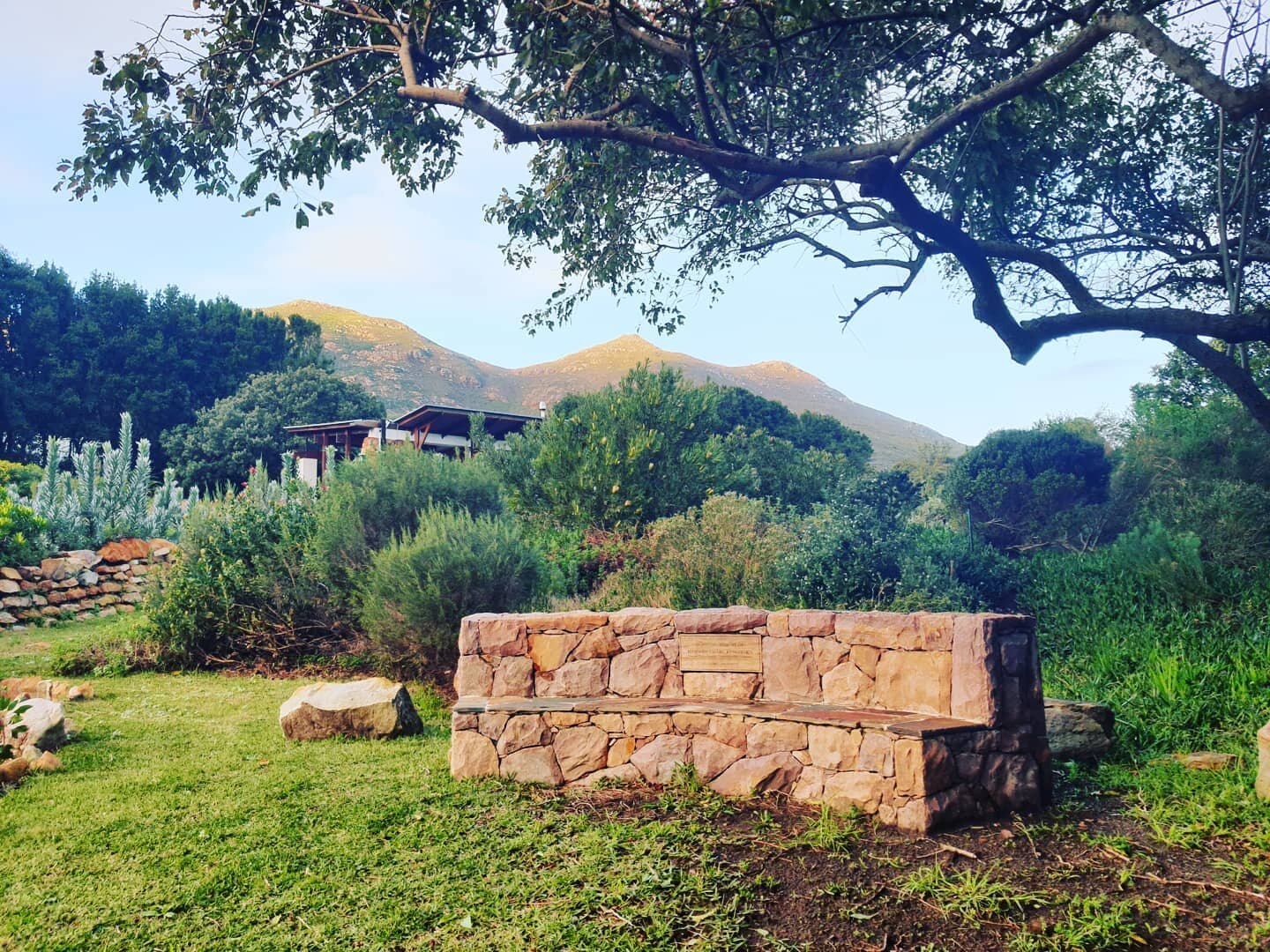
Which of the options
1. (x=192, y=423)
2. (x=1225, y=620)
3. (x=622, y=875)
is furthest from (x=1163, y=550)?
(x=192, y=423)

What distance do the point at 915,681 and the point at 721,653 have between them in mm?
1165

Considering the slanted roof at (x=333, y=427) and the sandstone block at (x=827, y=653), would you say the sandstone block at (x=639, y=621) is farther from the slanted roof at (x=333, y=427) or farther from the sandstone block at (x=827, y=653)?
the slanted roof at (x=333, y=427)

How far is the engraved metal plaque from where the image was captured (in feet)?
17.4

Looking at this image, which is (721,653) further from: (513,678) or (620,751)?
(513,678)

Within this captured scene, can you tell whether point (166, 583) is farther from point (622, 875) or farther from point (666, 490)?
point (622, 875)

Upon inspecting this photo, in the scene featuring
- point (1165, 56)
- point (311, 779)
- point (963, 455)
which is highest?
point (1165, 56)

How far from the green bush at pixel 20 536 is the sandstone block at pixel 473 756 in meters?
9.86

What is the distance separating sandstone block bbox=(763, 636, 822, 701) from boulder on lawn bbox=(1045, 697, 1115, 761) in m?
1.49

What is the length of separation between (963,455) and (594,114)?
10.7 metres

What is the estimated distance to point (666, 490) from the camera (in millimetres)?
13094

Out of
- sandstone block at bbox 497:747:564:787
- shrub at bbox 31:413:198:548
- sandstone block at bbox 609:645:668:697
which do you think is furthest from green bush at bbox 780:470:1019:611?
shrub at bbox 31:413:198:548

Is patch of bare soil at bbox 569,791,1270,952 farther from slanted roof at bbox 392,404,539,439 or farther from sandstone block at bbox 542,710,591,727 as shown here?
slanted roof at bbox 392,404,539,439

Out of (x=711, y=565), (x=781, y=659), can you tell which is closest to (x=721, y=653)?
(x=781, y=659)

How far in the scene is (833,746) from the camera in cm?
459
